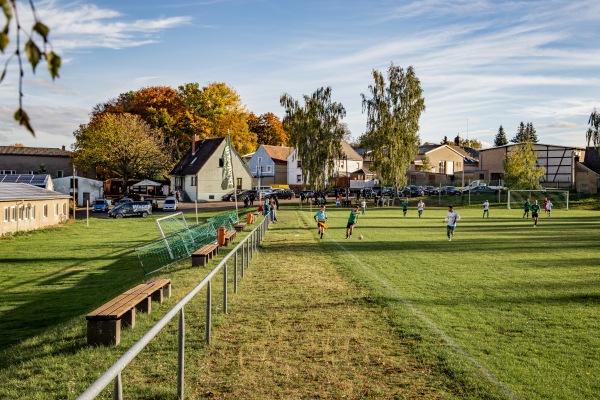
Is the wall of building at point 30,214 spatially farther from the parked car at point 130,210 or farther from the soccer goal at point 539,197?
the soccer goal at point 539,197

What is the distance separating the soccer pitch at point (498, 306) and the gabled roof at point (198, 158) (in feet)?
162

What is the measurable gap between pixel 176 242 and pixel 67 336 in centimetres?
1200

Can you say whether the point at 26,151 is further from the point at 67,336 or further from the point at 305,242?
the point at 67,336

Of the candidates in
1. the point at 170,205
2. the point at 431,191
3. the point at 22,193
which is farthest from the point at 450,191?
the point at 22,193

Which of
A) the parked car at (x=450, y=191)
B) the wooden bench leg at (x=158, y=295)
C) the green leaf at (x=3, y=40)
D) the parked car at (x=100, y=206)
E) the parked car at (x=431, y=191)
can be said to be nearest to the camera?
the green leaf at (x=3, y=40)

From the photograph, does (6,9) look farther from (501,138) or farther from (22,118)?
(501,138)

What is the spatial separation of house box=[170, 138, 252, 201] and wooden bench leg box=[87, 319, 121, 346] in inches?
2380

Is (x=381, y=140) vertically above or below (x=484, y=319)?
above

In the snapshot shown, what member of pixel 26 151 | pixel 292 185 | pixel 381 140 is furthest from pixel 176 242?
pixel 26 151

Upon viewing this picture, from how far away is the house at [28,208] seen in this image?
106 ft

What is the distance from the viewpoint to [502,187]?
2699 inches

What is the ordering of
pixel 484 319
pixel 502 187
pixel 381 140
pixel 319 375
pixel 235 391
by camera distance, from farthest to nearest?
1. pixel 502 187
2. pixel 381 140
3. pixel 484 319
4. pixel 319 375
5. pixel 235 391

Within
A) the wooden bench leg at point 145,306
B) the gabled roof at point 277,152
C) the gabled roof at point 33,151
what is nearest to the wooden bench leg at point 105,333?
the wooden bench leg at point 145,306

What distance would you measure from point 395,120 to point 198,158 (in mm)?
27076
